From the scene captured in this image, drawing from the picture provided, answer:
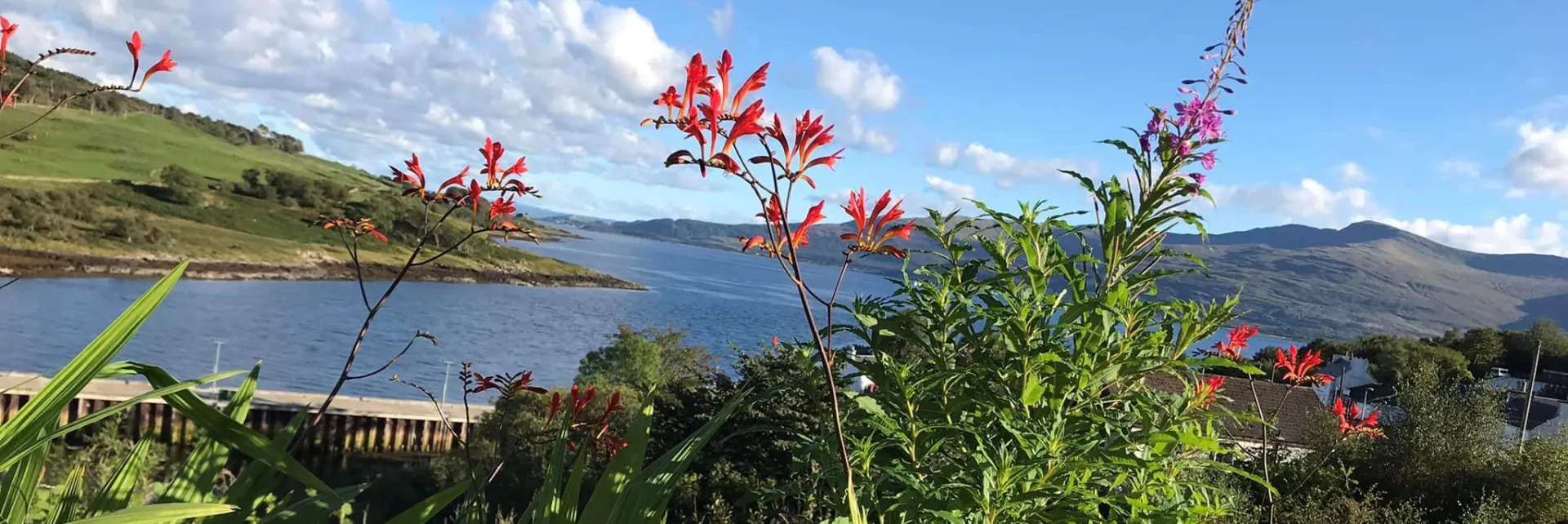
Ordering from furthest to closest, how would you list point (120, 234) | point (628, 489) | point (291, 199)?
point (291, 199) → point (120, 234) → point (628, 489)

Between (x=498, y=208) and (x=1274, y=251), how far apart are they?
20671 cm

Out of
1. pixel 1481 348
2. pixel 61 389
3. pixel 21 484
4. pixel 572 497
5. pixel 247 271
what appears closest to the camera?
pixel 61 389

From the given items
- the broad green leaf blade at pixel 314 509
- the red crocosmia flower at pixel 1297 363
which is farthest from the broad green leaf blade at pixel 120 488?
the red crocosmia flower at pixel 1297 363

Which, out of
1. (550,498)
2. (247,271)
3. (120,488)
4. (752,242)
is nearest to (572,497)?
(550,498)

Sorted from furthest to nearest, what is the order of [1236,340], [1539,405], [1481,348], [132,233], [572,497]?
[132,233] < [1481,348] < [1539,405] < [1236,340] < [572,497]

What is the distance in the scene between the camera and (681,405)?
1468cm

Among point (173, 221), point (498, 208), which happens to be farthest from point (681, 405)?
point (173, 221)

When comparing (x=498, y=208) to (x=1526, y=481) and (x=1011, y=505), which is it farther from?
(x=1526, y=481)

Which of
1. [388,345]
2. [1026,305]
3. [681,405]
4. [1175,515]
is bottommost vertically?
[388,345]

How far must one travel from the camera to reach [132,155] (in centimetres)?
6850

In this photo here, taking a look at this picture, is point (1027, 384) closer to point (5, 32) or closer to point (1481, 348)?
point (5, 32)

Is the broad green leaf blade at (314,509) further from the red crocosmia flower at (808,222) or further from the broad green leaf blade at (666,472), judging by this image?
the red crocosmia flower at (808,222)

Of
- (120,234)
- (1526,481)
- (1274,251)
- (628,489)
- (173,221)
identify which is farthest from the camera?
(1274,251)

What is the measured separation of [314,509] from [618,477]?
→ 36 centimetres
